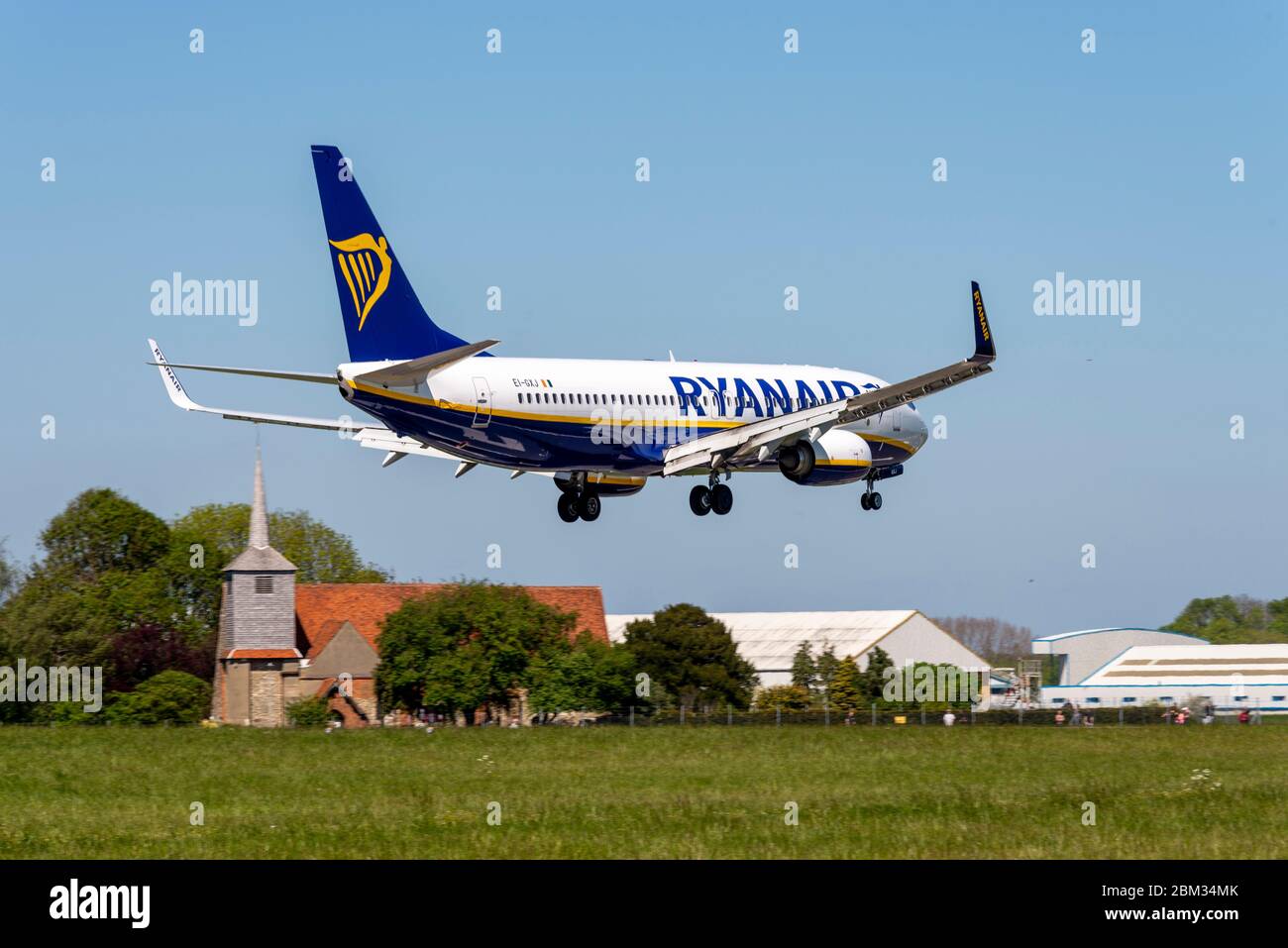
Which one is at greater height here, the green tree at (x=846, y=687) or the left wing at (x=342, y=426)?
the left wing at (x=342, y=426)

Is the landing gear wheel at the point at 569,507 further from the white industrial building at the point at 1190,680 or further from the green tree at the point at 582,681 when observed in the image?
the white industrial building at the point at 1190,680

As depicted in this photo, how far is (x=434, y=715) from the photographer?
11312 cm

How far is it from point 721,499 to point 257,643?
75262 millimetres

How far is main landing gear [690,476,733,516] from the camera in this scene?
5922cm

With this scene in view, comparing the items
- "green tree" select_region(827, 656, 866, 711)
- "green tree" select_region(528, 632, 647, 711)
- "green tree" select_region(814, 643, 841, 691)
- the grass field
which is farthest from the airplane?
"green tree" select_region(814, 643, 841, 691)

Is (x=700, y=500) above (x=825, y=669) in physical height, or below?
above

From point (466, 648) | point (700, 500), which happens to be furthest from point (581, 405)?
point (466, 648)

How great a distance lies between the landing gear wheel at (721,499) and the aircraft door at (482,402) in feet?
32.4

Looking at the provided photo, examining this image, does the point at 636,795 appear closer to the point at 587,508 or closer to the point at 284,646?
the point at 587,508

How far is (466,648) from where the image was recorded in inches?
4476

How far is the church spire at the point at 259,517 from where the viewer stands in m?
137

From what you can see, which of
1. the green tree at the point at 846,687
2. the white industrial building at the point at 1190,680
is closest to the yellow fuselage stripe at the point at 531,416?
the green tree at the point at 846,687

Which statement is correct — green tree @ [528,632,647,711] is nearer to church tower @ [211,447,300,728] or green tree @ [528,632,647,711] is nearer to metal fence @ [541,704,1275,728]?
metal fence @ [541,704,1275,728]
